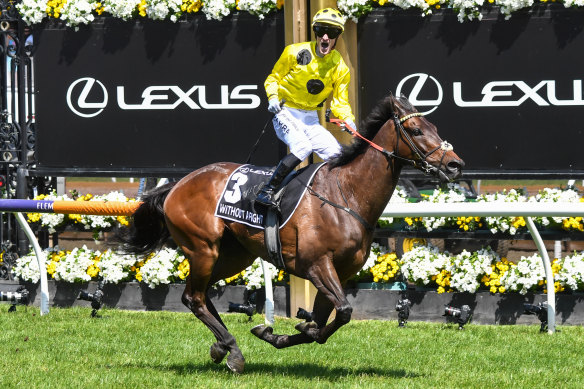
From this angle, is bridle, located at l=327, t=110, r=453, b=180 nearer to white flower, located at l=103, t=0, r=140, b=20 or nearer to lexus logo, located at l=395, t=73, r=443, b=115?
lexus logo, located at l=395, t=73, r=443, b=115

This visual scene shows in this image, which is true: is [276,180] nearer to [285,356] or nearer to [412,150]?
[412,150]

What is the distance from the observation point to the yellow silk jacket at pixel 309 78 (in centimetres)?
743

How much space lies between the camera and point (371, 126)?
22.6ft

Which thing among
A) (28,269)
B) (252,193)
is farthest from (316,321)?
(28,269)

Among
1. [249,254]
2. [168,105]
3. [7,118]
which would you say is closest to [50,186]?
[7,118]

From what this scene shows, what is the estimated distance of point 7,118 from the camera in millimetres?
10672

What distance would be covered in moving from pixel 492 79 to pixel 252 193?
10.3 ft

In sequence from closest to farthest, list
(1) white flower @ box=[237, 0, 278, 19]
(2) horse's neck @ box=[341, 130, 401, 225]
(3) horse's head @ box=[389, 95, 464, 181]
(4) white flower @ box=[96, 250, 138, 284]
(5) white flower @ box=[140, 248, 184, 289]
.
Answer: (3) horse's head @ box=[389, 95, 464, 181], (2) horse's neck @ box=[341, 130, 401, 225], (1) white flower @ box=[237, 0, 278, 19], (5) white flower @ box=[140, 248, 184, 289], (4) white flower @ box=[96, 250, 138, 284]

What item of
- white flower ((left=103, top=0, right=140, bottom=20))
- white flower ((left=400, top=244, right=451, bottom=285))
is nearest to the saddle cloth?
white flower ((left=400, top=244, right=451, bottom=285))

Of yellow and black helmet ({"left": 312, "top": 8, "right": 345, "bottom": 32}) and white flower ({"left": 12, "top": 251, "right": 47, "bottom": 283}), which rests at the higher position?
yellow and black helmet ({"left": 312, "top": 8, "right": 345, "bottom": 32})

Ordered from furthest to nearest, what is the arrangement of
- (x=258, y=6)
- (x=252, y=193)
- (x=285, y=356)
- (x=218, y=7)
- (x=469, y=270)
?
(x=218, y=7), (x=258, y=6), (x=469, y=270), (x=285, y=356), (x=252, y=193)

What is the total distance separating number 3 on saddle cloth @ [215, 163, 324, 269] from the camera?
693 cm

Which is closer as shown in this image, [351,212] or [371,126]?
[351,212]

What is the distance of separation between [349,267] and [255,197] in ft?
2.71
